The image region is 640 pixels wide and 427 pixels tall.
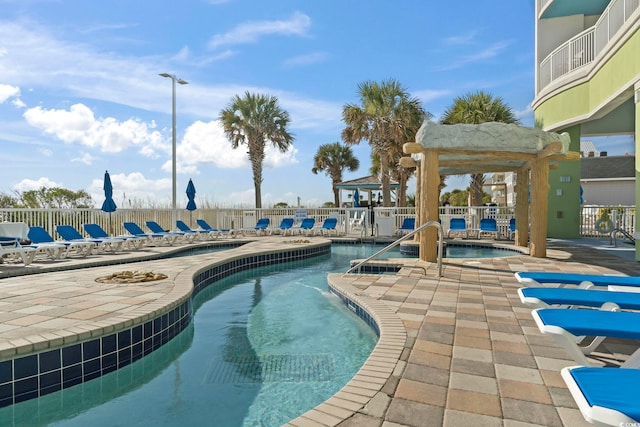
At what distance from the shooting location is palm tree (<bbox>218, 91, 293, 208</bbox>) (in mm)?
24094

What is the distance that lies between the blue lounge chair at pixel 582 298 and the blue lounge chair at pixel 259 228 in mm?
13793

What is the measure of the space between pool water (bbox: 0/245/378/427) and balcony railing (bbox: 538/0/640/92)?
8.91 metres

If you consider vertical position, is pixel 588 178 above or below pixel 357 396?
above

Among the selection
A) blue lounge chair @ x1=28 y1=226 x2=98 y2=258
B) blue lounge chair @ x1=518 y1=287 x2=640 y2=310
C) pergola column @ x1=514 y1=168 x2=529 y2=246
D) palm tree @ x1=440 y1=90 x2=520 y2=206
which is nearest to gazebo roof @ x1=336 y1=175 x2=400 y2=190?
palm tree @ x1=440 y1=90 x2=520 y2=206

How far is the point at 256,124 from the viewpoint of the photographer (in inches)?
952

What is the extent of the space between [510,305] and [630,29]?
7.26 metres

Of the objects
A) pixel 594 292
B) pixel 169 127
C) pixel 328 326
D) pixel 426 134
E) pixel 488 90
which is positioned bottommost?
pixel 328 326

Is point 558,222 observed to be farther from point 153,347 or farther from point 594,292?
point 153,347

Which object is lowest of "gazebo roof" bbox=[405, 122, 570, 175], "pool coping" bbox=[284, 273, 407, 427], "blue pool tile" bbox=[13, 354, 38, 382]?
"blue pool tile" bbox=[13, 354, 38, 382]

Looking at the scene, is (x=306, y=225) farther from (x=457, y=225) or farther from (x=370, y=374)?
(x=370, y=374)

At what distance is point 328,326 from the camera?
16.0ft

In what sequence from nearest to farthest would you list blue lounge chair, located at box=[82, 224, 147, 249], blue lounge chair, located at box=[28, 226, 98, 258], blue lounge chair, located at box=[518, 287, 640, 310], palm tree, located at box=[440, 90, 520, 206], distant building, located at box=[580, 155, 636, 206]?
blue lounge chair, located at box=[518, 287, 640, 310] → blue lounge chair, located at box=[28, 226, 98, 258] → blue lounge chair, located at box=[82, 224, 147, 249] → palm tree, located at box=[440, 90, 520, 206] → distant building, located at box=[580, 155, 636, 206]

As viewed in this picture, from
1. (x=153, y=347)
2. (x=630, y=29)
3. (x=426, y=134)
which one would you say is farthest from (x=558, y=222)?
(x=153, y=347)

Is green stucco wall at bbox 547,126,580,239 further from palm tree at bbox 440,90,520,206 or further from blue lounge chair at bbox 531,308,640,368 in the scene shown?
blue lounge chair at bbox 531,308,640,368
